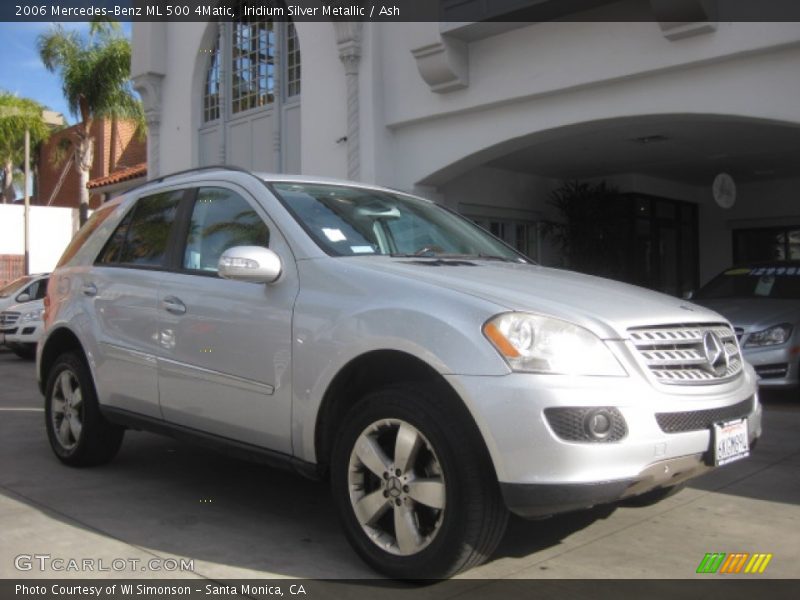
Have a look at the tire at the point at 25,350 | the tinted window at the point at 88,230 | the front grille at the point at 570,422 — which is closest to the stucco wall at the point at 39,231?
the tire at the point at 25,350

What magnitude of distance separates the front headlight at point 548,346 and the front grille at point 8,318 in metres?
12.8

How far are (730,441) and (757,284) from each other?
21.6 ft

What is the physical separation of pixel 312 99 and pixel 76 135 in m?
17.5

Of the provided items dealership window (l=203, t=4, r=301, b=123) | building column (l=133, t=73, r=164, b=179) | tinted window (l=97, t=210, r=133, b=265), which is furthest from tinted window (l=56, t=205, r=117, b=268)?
building column (l=133, t=73, r=164, b=179)

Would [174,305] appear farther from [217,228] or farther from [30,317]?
[30,317]

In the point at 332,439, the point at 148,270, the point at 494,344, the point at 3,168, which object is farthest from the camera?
the point at 3,168

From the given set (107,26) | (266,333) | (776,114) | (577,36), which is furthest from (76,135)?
(266,333)

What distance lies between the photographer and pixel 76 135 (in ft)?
88.5

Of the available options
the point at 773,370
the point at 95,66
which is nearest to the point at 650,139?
the point at 773,370

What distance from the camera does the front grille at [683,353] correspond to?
3.31 m

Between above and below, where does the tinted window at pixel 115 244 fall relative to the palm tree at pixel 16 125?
below

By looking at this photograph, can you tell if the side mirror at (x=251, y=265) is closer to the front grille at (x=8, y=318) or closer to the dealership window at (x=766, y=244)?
the front grille at (x=8, y=318)

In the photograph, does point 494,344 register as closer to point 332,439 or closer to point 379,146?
point 332,439

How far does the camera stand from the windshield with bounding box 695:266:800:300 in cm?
914
